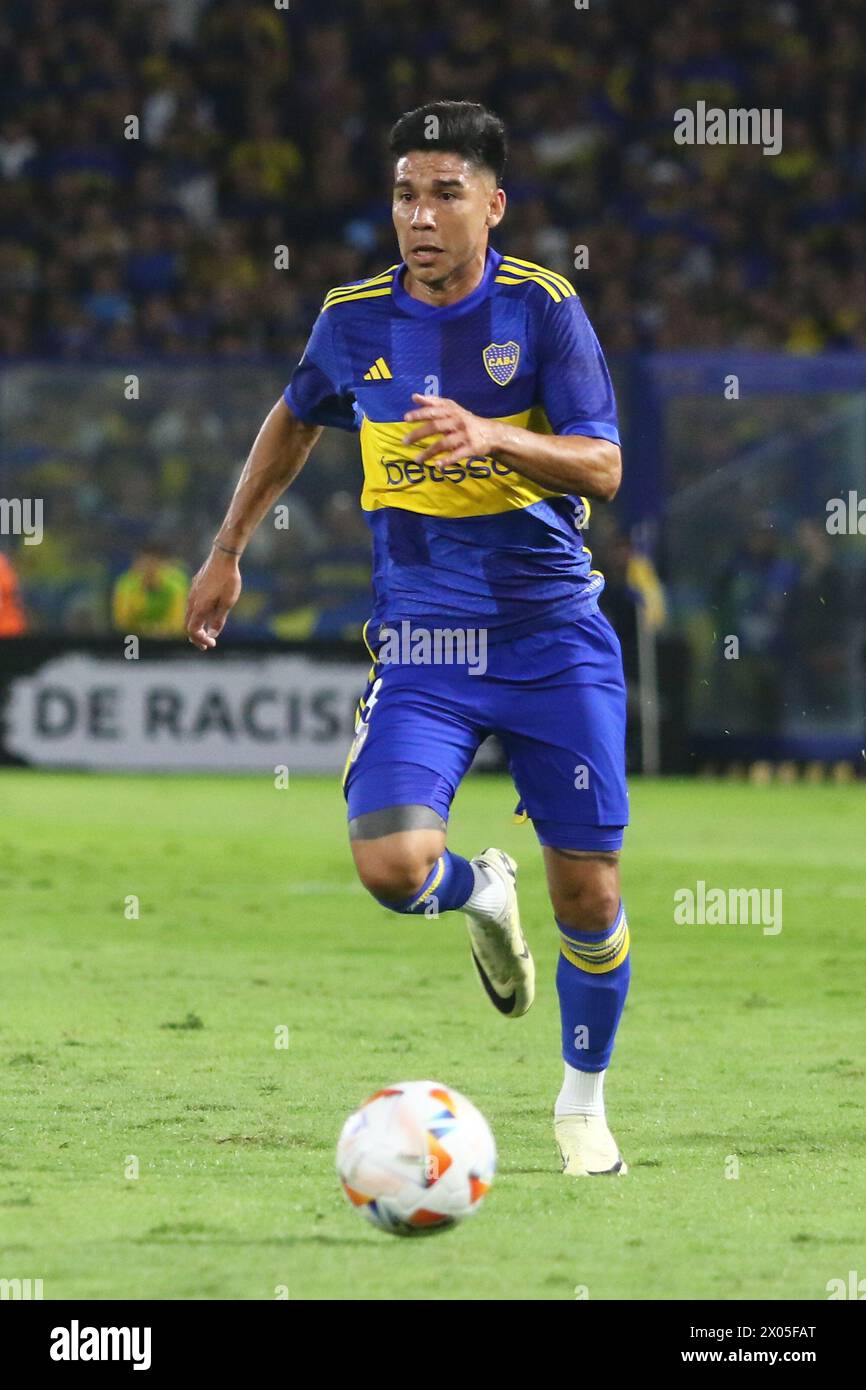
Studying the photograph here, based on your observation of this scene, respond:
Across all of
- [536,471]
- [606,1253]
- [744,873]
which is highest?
[536,471]

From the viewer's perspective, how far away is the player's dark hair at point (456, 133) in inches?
202

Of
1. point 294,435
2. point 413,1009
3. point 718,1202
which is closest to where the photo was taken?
point 718,1202

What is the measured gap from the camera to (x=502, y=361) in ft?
17.0

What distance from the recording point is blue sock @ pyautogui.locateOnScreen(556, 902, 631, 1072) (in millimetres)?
5234

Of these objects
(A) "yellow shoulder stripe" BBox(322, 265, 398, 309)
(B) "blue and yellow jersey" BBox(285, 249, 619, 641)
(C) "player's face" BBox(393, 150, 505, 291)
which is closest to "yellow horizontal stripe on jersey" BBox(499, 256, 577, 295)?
(B) "blue and yellow jersey" BBox(285, 249, 619, 641)

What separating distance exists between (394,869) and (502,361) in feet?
3.85

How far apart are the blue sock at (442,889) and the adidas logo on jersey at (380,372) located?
1112 millimetres

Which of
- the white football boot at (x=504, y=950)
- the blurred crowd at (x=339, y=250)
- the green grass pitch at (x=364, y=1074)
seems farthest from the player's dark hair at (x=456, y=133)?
the blurred crowd at (x=339, y=250)

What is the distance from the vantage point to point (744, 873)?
439 inches

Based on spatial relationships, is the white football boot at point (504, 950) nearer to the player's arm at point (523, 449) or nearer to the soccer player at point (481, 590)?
the soccer player at point (481, 590)

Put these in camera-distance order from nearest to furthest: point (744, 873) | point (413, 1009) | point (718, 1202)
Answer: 1. point (718, 1202)
2. point (413, 1009)
3. point (744, 873)

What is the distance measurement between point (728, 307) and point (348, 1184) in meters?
16.2

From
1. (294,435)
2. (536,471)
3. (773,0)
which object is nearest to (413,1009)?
(294,435)
